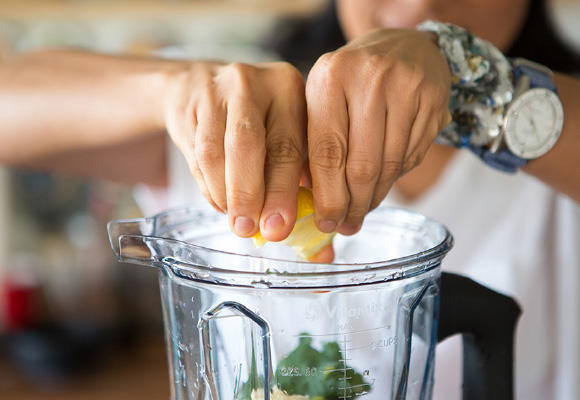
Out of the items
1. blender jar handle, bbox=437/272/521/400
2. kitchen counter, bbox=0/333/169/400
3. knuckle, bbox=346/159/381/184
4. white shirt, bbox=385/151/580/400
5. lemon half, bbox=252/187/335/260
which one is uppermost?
knuckle, bbox=346/159/381/184

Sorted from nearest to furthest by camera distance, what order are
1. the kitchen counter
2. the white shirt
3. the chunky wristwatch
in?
the chunky wristwatch → the white shirt → the kitchen counter

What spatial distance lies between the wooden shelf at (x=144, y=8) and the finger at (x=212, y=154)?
1.30 meters

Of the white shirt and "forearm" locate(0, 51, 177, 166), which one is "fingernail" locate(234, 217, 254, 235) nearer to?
"forearm" locate(0, 51, 177, 166)

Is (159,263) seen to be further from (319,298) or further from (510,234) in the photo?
(510,234)

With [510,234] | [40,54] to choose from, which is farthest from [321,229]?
[510,234]

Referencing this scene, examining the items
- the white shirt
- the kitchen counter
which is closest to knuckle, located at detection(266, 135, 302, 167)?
the white shirt

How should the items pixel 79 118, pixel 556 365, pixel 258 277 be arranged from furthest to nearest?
pixel 556 365 < pixel 79 118 < pixel 258 277

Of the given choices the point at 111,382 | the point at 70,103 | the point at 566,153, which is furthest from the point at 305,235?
the point at 111,382

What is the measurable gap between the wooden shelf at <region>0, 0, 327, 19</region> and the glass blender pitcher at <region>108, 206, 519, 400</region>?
1.32 m

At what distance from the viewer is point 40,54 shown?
771mm

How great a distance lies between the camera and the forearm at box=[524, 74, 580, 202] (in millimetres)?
506

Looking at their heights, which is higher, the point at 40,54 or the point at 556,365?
the point at 40,54

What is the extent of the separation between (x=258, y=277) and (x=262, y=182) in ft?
0.20

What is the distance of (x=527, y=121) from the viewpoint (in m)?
0.49
